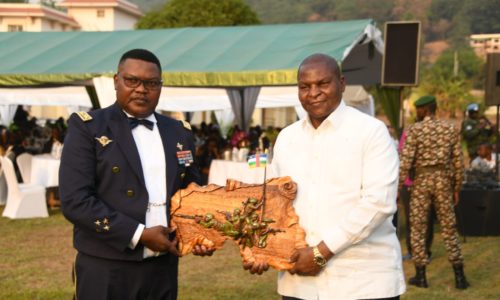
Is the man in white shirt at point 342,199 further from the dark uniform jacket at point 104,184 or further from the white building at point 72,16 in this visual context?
the white building at point 72,16

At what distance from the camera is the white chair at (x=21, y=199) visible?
10211 mm


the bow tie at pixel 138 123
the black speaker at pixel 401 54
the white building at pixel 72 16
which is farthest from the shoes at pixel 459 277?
the white building at pixel 72 16

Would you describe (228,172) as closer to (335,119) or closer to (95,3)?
(335,119)

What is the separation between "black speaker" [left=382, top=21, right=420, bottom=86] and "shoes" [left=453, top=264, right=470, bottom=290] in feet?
9.71

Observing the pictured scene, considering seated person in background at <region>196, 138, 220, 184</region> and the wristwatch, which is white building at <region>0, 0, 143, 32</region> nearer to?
seated person in background at <region>196, 138, 220, 184</region>

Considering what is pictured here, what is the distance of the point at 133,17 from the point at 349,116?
216ft

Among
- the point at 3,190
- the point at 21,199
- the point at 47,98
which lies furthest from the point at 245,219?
the point at 47,98

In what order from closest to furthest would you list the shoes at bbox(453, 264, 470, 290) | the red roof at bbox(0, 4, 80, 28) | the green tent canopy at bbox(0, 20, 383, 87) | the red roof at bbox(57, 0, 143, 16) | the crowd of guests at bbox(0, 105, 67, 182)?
the shoes at bbox(453, 264, 470, 290), the green tent canopy at bbox(0, 20, 383, 87), the crowd of guests at bbox(0, 105, 67, 182), the red roof at bbox(0, 4, 80, 28), the red roof at bbox(57, 0, 143, 16)

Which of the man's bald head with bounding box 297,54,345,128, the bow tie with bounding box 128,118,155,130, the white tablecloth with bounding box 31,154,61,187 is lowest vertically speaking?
the white tablecloth with bounding box 31,154,61,187

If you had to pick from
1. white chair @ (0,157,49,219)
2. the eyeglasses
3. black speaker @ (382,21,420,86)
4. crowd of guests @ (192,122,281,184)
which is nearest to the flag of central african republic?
the eyeglasses

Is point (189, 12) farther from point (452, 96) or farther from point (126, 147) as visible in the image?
point (126, 147)

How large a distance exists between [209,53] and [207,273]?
214 inches

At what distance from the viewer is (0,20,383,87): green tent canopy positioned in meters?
10.1

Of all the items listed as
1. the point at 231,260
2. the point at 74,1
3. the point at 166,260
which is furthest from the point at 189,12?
the point at 166,260
